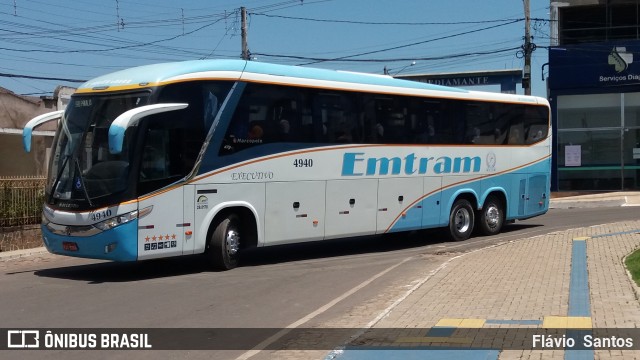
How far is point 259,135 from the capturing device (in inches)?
555

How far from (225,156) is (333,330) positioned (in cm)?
548

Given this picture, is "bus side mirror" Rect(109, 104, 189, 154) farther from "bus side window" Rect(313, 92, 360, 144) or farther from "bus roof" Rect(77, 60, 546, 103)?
"bus side window" Rect(313, 92, 360, 144)

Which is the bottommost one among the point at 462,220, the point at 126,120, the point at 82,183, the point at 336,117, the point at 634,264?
the point at 634,264

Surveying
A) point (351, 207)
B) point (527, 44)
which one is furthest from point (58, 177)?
point (527, 44)

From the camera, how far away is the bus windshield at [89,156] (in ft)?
40.3

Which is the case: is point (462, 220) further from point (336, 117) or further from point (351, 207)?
point (336, 117)

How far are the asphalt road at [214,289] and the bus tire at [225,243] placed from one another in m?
0.20

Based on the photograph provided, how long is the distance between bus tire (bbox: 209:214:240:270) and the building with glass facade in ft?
81.4

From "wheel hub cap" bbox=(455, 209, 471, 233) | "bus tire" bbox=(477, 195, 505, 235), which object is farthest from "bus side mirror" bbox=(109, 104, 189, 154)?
"bus tire" bbox=(477, 195, 505, 235)

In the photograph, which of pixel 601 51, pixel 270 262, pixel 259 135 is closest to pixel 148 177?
pixel 259 135

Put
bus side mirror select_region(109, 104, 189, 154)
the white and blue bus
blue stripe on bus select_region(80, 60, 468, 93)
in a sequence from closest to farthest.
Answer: bus side mirror select_region(109, 104, 189, 154) < the white and blue bus < blue stripe on bus select_region(80, 60, 468, 93)

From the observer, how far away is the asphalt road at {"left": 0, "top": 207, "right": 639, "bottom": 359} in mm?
9547

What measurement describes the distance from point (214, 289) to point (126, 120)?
295 centimetres

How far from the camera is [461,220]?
19.1 meters
